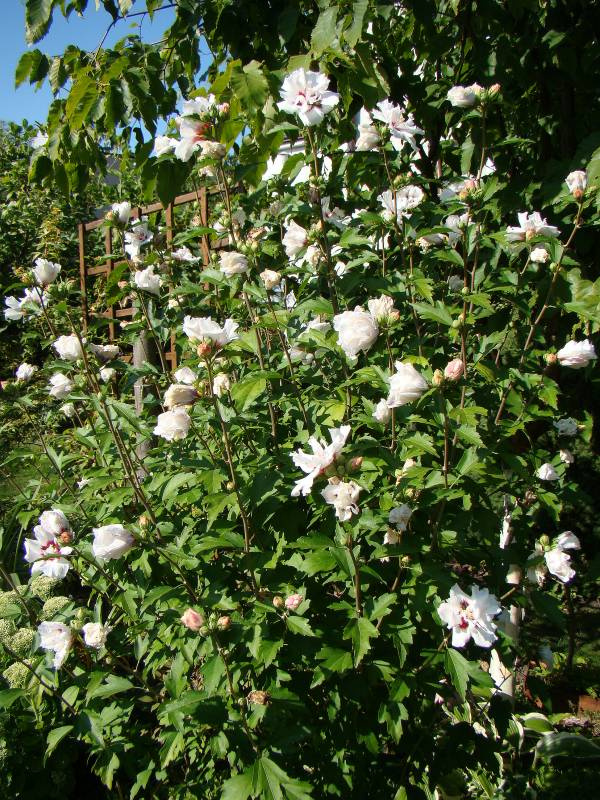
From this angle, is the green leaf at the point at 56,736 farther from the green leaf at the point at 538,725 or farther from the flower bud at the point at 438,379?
the green leaf at the point at 538,725

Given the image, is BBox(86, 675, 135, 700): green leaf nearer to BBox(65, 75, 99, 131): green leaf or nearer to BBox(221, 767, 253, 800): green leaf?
BBox(221, 767, 253, 800): green leaf

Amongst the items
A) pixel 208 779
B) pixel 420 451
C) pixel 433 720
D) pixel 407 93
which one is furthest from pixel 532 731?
pixel 407 93

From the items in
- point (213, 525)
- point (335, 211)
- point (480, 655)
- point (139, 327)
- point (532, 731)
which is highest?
point (335, 211)

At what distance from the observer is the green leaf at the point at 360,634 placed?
1243 millimetres

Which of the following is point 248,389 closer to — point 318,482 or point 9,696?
point 318,482

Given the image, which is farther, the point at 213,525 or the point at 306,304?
the point at 306,304

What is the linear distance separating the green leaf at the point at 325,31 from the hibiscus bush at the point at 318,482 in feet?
0.04

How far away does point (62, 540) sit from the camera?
1588 mm

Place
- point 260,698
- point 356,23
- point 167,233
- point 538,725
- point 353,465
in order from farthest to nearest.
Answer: point 167,233, point 538,725, point 356,23, point 260,698, point 353,465

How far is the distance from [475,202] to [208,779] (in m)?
1.85

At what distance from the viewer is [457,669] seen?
4.52 ft

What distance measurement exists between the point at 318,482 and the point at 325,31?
1195mm

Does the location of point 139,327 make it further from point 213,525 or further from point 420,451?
point 420,451

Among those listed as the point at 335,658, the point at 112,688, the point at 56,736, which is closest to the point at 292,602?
the point at 335,658
